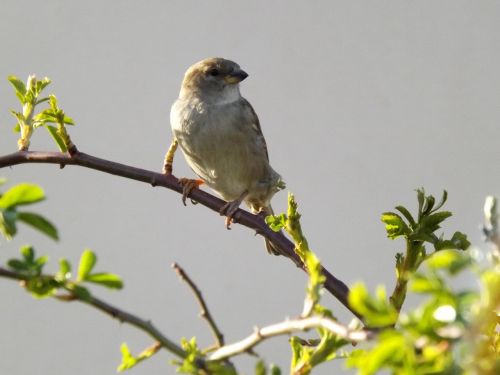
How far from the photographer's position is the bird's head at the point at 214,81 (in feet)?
7.80

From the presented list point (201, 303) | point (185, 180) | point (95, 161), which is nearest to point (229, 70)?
point (185, 180)

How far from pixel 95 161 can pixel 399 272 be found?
1.31 ft

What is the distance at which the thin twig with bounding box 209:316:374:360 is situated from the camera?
0.43 m

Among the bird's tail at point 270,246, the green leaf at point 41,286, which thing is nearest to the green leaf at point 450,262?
the green leaf at point 41,286

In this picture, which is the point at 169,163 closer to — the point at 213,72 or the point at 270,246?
the point at 270,246

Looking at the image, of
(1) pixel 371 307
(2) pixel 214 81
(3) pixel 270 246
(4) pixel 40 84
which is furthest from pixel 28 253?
(2) pixel 214 81

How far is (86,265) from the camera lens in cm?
50

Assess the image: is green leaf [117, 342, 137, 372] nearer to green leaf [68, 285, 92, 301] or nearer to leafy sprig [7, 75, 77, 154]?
green leaf [68, 285, 92, 301]

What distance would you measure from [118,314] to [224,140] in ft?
5.62

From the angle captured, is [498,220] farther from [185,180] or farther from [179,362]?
[185,180]

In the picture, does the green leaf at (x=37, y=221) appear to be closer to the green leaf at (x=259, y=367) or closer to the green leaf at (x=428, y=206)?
the green leaf at (x=259, y=367)

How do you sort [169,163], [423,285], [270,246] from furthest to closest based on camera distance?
[270,246]
[169,163]
[423,285]

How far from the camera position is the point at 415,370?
1.25 feet

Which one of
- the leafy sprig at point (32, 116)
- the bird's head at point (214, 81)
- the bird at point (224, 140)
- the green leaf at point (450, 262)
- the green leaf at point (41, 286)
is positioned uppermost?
the bird's head at point (214, 81)
